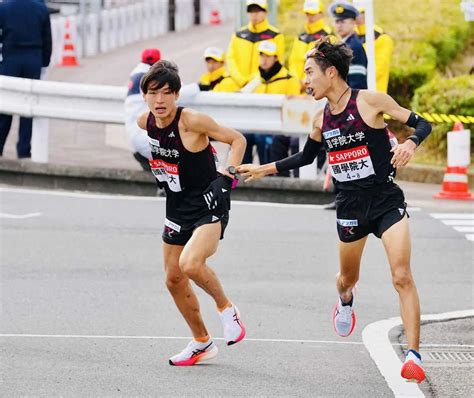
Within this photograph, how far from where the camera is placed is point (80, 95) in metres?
16.7

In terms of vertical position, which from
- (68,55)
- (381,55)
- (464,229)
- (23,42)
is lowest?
(68,55)

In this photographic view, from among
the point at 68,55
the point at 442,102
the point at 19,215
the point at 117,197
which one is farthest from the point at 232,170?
the point at 68,55

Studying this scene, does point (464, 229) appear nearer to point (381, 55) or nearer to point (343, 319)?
point (381, 55)

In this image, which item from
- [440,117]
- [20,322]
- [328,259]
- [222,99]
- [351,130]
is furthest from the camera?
[440,117]

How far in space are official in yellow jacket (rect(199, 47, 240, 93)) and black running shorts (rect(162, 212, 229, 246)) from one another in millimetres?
7942

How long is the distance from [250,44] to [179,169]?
26.9 feet

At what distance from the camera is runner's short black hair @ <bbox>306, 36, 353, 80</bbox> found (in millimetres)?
8594

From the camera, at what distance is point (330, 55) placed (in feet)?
28.2

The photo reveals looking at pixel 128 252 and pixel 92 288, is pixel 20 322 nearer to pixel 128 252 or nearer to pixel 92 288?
pixel 92 288

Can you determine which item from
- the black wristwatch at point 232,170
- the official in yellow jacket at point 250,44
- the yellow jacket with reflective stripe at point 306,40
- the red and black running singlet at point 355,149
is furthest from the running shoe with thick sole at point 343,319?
the official in yellow jacket at point 250,44

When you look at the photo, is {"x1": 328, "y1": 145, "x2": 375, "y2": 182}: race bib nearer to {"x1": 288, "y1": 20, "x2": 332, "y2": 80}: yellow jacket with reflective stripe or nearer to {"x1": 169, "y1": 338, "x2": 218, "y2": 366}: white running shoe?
{"x1": 169, "y1": 338, "x2": 218, "y2": 366}: white running shoe

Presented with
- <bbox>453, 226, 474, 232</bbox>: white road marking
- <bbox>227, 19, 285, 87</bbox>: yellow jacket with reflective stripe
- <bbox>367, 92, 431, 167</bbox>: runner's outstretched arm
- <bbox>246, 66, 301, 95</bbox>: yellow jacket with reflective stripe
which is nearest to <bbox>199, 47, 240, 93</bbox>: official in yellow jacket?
<bbox>227, 19, 285, 87</bbox>: yellow jacket with reflective stripe

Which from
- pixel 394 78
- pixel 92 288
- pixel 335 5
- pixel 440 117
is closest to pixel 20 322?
pixel 92 288

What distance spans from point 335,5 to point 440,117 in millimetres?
3490
